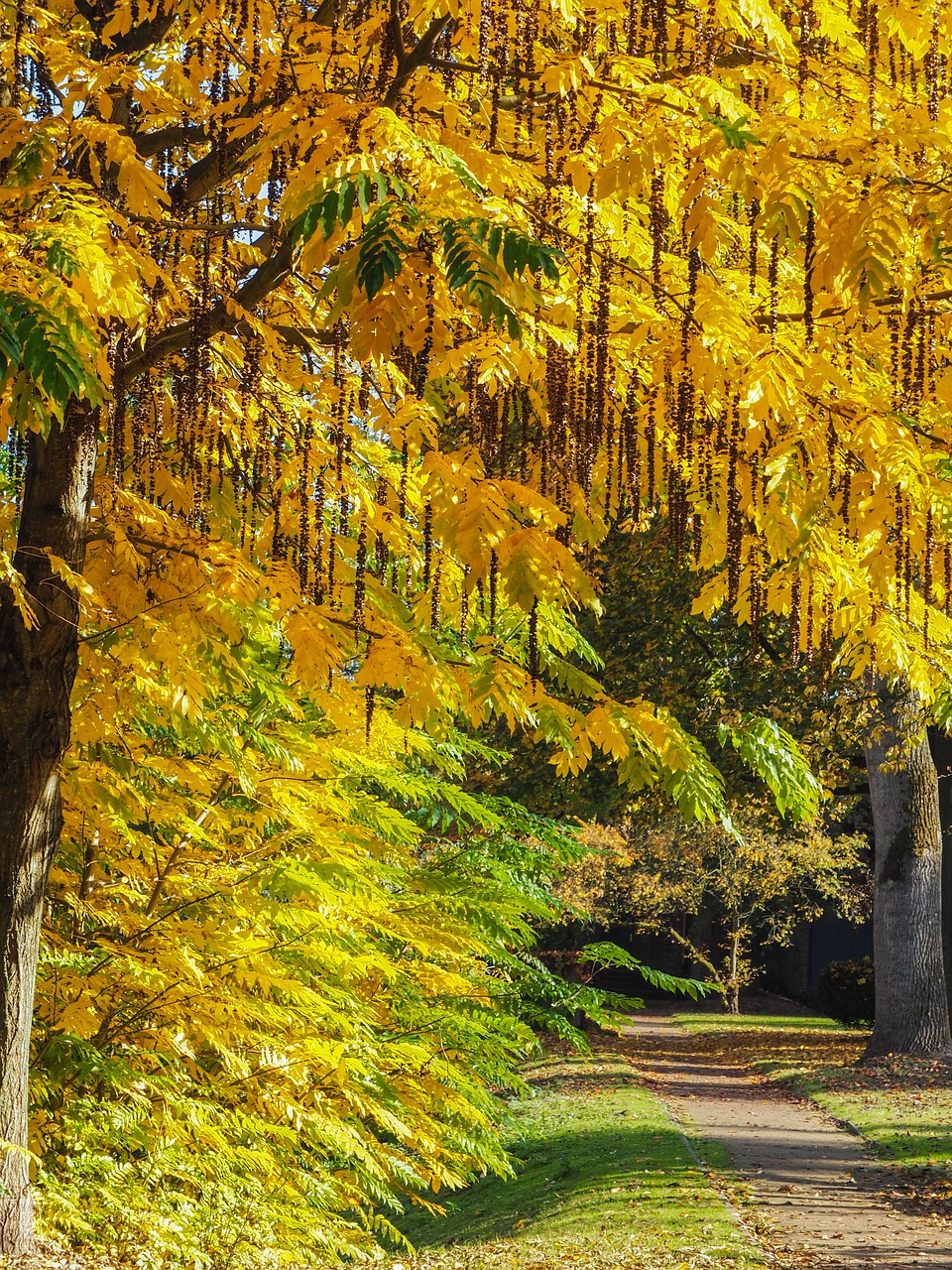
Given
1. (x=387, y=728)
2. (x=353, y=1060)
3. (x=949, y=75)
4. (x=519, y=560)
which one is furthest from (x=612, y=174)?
(x=353, y=1060)

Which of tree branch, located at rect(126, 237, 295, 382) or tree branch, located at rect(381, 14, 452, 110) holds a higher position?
tree branch, located at rect(381, 14, 452, 110)

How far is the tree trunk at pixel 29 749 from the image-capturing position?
520cm

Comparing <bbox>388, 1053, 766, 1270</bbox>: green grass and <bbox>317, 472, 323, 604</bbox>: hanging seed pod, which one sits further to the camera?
<bbox>388, 1053, 766, 1270</bbox>: green grass

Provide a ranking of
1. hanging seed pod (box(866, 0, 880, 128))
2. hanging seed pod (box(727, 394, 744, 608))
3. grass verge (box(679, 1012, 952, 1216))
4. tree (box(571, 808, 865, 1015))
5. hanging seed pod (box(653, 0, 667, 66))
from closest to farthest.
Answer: hanging seed pod (box(866, 0, 880, 128)) → hanging seed pod (box(653, 0, 667, 66)) → hanging seed pod (box(727, 394, 744, 608)) → grass verge (box(679, 1012, 952, 1216)) → tree (box(571, 808, 865, 1015))

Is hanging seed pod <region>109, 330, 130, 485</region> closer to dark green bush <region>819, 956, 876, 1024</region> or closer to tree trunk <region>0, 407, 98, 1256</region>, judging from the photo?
tree trunk <region>0, 407, 98, 1256</region>

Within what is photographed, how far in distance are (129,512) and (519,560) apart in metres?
2.52

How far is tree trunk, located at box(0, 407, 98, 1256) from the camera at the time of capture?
520 cm

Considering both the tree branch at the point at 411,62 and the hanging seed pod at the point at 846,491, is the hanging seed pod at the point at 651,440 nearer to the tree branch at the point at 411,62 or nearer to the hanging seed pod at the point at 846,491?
the hanging seed pod at the point at 846,491

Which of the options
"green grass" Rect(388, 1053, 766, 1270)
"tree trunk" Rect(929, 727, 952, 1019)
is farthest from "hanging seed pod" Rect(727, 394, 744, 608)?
"tree trunk" Rect(929, 727, 952, 1019)

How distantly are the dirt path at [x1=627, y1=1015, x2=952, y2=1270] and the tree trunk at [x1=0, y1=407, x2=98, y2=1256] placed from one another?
561cm

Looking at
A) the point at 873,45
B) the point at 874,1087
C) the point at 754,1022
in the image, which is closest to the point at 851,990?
the point at 754,1022

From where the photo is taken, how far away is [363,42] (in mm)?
4816

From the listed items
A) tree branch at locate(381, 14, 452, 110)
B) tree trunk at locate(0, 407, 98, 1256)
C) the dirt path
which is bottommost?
the dirt path

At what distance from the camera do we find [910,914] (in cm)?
1822
